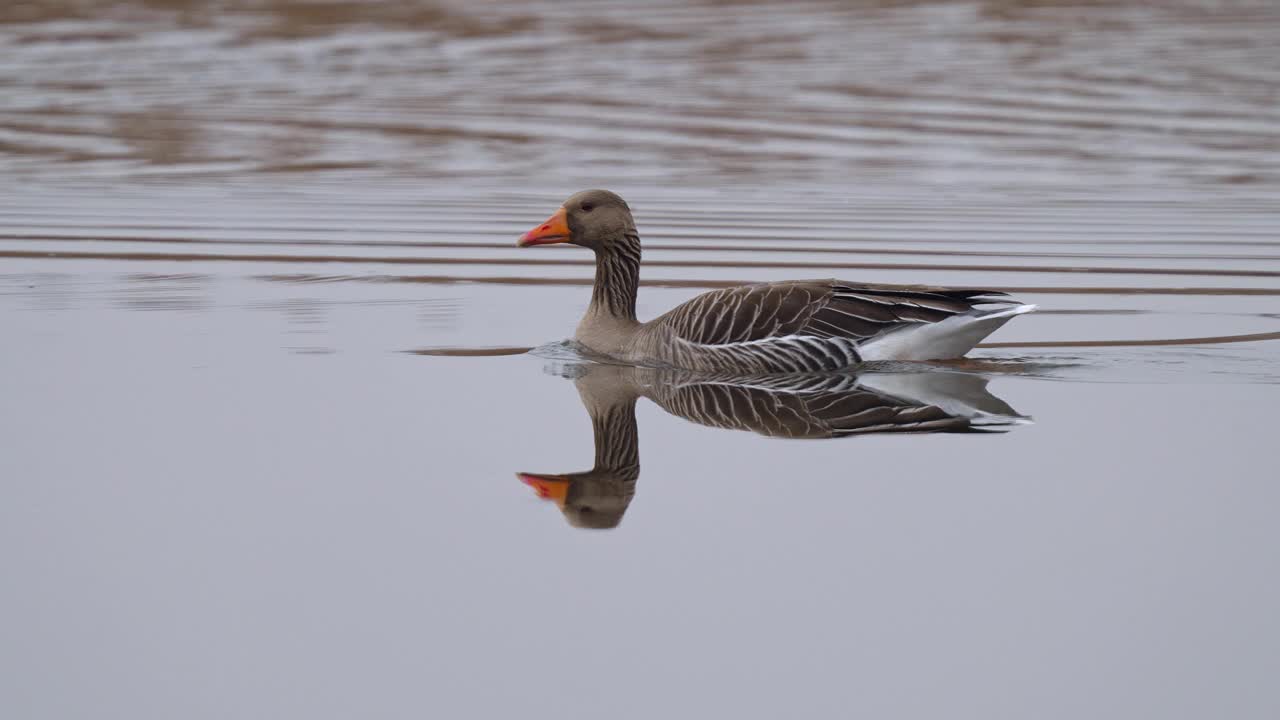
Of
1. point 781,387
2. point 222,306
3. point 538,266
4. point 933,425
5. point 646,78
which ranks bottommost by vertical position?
point 933,425

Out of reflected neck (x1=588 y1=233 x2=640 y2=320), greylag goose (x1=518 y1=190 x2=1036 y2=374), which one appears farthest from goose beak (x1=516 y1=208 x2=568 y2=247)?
reflected neck (x1=588 y1=233 x2=640 y2=320)

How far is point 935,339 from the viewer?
11117mm

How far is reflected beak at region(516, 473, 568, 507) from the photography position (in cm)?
809

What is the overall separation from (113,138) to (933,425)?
1642cm

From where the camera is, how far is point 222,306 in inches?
519

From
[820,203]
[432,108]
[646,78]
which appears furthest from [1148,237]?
[646,78]

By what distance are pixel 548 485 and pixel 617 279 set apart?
4.14 metres

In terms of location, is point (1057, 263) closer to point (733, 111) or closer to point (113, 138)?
point (733, 111)

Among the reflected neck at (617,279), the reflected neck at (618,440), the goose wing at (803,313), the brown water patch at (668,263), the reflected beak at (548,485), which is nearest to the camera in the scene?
the reflected beak at (548,485)

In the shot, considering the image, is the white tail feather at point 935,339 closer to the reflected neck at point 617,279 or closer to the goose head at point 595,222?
the reflected neck at point 617,279

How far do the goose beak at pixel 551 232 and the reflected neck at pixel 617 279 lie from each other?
1.05 ft

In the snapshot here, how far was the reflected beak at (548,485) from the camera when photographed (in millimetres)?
8086

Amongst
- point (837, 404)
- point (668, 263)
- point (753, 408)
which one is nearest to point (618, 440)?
point (753, 408)

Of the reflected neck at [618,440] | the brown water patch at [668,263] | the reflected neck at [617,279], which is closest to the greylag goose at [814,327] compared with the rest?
the reflected neck at [617,279]
